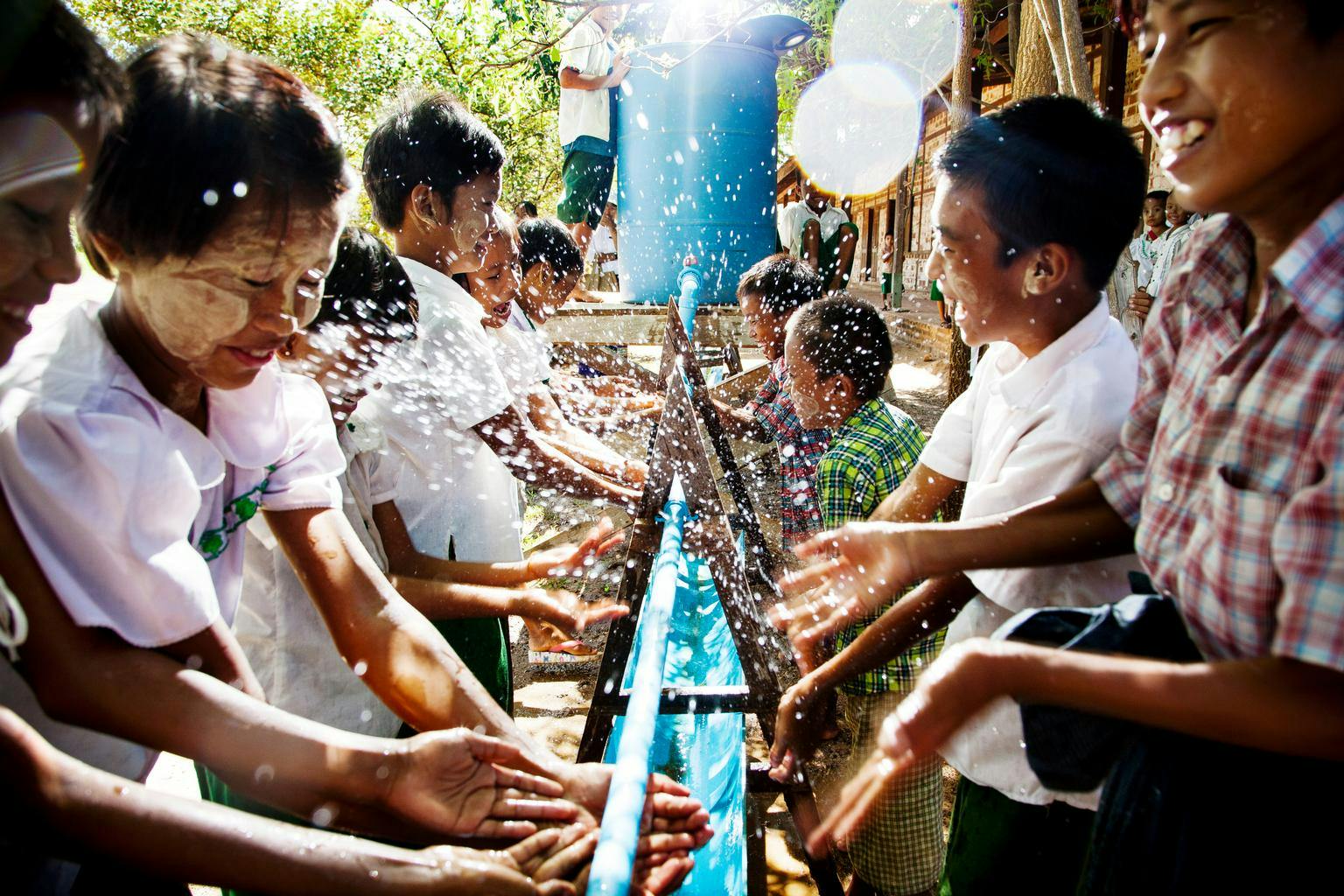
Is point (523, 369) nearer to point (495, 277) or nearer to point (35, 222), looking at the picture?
point (495, 277)

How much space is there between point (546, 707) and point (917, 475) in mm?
2587

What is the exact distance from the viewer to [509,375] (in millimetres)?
3066

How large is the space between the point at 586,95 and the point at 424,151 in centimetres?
537

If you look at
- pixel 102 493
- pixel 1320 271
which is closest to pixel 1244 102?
pixel 1320 271

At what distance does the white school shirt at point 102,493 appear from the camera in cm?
103

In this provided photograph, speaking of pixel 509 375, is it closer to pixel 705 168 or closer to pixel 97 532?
pixel 97 532

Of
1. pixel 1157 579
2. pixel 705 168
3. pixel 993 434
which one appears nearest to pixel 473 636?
pixel 993 434

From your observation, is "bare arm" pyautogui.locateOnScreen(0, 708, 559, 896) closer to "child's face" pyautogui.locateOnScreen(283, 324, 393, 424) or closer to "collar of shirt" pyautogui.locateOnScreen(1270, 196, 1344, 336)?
"child's face" pyautogui.locateOnScreen(283, 324, 393, 424)

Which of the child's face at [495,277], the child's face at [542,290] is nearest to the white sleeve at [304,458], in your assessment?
the child's face at [495,277]

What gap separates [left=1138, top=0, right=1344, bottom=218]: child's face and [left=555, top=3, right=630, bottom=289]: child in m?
5.07

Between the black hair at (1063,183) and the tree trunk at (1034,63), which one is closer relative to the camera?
the black hair at (1063,183)

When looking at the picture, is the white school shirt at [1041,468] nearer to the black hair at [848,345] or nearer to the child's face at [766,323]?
the black hair at [848,345]

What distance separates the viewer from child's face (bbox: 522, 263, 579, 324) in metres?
4.55

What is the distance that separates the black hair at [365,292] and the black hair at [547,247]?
2.46 metres
